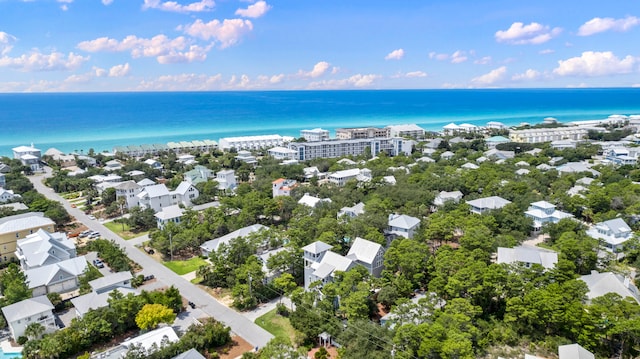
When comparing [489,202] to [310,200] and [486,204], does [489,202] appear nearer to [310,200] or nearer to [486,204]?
[486,204]

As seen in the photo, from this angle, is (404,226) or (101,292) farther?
(404,226)

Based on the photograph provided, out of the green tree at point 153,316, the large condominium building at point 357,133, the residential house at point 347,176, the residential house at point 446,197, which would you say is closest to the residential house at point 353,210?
the residential house at point 446,197

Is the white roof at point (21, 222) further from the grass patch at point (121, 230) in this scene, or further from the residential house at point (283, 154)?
the residential house at point (283, 154)

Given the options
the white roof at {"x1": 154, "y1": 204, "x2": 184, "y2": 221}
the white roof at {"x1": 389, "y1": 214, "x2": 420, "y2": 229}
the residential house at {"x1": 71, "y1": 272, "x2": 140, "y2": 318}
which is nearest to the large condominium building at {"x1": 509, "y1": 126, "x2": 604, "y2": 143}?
the white roof at {"x1": 389, "y1": 214, "x2": 420, "y2": 229}

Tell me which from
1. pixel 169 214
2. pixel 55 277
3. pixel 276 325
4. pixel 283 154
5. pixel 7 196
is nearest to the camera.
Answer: pixel 276 325

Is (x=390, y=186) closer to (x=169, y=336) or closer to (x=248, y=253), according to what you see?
(x=248, y=253)

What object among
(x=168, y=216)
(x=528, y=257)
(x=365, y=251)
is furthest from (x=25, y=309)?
(x=528, y=257)
